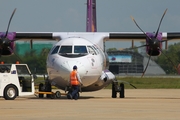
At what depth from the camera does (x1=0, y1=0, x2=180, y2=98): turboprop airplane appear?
2331 cm

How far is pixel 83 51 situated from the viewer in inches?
945

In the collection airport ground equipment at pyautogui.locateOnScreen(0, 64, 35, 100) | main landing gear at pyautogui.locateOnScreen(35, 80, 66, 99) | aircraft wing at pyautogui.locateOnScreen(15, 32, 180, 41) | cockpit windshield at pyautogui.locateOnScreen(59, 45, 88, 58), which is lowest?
main landing gear at pyautogui.locateOnScreen(35, 80, 66, 99)

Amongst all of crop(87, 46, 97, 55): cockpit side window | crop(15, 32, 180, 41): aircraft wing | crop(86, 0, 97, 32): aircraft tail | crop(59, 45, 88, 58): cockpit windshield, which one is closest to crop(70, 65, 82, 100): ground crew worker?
crop(59, 45, 88, 58): cockpit windshield

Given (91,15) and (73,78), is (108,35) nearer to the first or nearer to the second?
(91,15)

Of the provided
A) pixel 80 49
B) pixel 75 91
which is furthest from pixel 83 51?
pixel 75 91

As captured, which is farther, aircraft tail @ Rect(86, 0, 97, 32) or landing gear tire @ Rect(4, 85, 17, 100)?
aircraft tail @ Rect(86, 0, 97, 32)

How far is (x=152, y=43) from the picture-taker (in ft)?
87.9

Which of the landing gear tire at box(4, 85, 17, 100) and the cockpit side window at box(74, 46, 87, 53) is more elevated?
the cockpit side window at box(74, 46, 87, 53)

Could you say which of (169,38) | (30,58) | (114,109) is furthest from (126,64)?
(114,109)

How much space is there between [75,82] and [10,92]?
2628 mm

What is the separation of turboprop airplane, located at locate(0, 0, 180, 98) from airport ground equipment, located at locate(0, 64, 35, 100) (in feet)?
3.34

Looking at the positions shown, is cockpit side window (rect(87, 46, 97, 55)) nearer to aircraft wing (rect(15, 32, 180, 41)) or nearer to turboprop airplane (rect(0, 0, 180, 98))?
turboprop airplane (rect(0, 0, 180, 98))

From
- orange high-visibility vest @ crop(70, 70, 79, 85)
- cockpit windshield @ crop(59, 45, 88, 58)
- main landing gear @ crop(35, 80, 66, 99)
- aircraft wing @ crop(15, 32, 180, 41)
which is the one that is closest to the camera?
orange high-visibility vest @ crop(70, 70, 79, 85)

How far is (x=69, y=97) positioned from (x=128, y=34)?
617 cm
